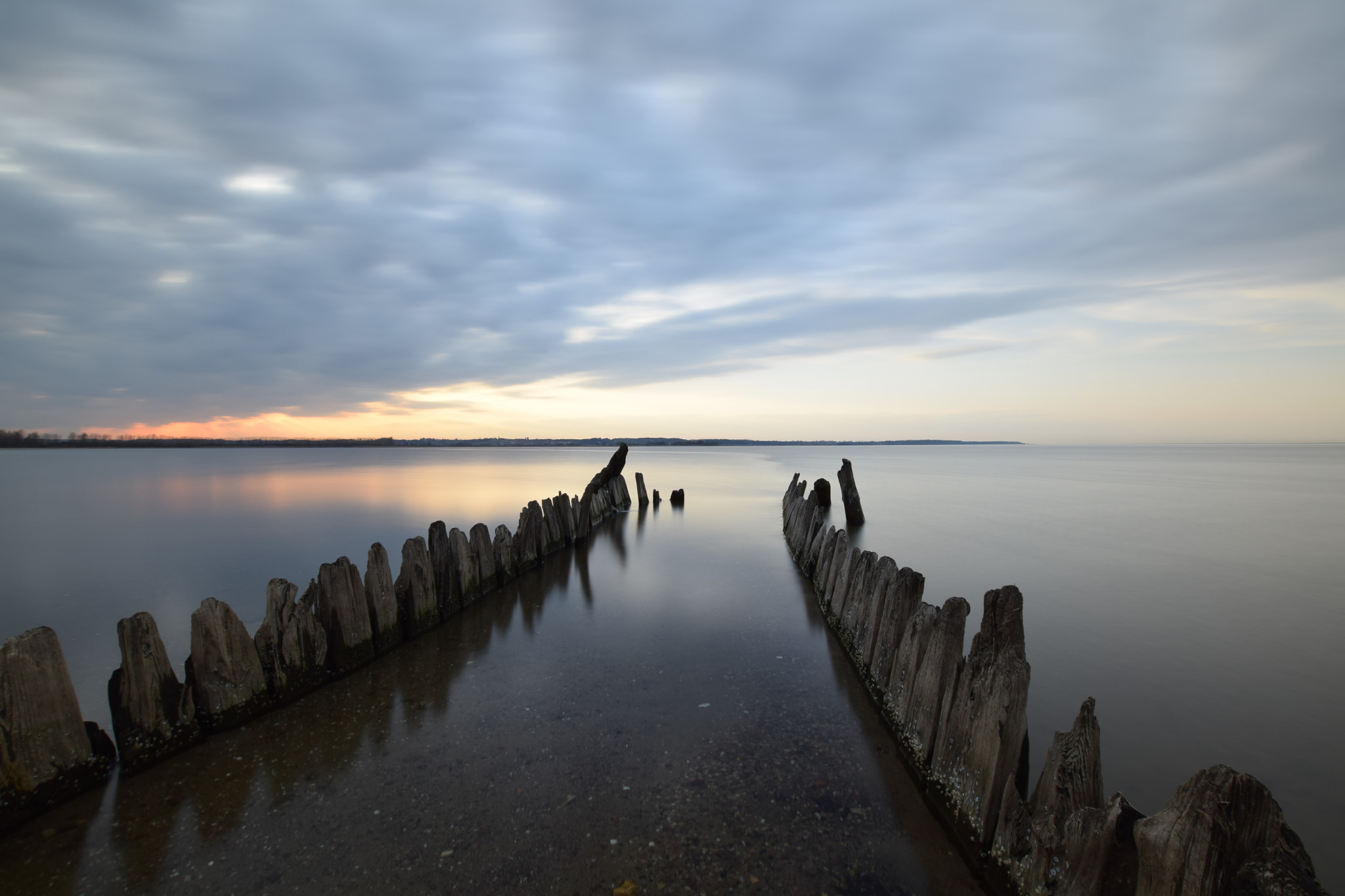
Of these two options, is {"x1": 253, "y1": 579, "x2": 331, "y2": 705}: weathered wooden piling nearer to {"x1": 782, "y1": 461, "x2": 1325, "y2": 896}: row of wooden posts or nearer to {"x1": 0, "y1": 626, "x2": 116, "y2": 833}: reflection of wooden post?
{"x1": 0, "y1": 626, "x2": 116, "y2": 833}: reflection of wooden post

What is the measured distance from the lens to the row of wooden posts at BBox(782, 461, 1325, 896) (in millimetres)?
1744

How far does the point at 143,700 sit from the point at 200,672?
14.2 inches

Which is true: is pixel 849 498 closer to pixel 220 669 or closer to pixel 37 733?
pixel 220 669

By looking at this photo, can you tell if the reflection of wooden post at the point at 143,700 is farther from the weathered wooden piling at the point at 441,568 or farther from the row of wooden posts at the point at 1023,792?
the row of wooden posts at the point at 1023,792

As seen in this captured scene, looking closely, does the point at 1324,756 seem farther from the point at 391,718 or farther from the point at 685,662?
the point at 391,718

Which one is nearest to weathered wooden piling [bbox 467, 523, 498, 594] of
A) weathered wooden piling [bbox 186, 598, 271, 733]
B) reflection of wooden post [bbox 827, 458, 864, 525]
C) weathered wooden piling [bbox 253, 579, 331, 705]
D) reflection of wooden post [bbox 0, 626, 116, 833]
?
weathered wooden piling [bbox 253, 579, 331, 705]

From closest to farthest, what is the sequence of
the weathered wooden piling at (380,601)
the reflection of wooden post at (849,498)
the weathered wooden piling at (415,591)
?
1. the weathered wooden piling at (380,601)
2. the weathered wooden piling at (415,591)
3. the reflection of wooden post at (849,498)

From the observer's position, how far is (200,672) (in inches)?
156

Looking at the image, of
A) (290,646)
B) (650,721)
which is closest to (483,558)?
(290,646)

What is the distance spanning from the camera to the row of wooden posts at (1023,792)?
1744mm

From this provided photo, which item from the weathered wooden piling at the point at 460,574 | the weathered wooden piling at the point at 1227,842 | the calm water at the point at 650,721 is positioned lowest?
the calm water at the point at 650,721

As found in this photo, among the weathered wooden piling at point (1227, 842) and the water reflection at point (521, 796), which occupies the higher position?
the weathered wooden piling at point (1227, 842)

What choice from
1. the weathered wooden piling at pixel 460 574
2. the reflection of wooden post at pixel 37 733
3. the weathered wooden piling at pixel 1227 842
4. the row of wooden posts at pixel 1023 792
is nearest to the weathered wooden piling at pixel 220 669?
the reflection of wooden post at pixel 37 733

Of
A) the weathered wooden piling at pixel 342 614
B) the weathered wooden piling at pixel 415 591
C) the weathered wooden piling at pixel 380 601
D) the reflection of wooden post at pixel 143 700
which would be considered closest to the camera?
the reflection of wooden post at pixel 143 700
